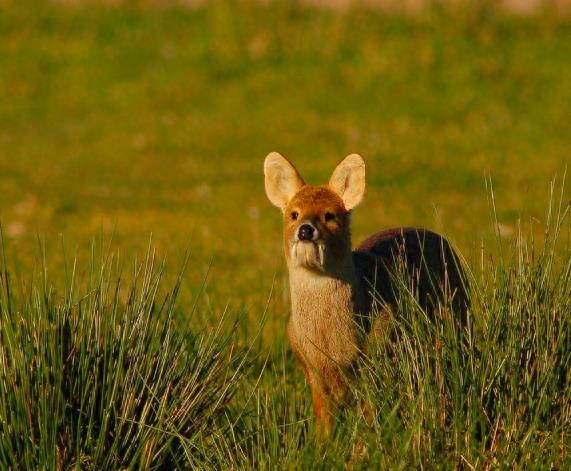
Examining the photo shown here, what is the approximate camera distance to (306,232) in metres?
5.14

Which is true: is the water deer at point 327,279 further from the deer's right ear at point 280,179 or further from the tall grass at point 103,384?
the tall grass at point 103,384

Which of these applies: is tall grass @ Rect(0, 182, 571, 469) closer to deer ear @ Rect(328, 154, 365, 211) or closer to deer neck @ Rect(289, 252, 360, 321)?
deer neck @ Rect(289, 252, 360, 321)

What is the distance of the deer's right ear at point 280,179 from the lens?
5641 millimetres

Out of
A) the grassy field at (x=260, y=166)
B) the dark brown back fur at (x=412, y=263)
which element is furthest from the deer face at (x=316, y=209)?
the grassy field at (x=260, y=166)

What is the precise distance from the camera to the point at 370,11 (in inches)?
779

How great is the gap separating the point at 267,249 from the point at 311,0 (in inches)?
438

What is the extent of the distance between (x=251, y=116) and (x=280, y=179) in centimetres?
1148

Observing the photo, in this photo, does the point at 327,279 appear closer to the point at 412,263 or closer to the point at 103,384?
the point at 412,263

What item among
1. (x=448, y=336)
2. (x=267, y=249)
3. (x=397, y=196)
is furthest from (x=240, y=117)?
(x=448, y=336)

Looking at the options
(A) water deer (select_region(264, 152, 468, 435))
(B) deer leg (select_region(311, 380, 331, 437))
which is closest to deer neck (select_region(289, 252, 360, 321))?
(A) water deer (select_region(264, 152, 468, 435))

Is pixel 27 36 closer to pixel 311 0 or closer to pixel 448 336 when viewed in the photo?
pixel 311 0

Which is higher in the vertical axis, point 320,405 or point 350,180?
point 350,180

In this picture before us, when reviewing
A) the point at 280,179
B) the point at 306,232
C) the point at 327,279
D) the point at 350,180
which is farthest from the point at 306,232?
the point at 280,179

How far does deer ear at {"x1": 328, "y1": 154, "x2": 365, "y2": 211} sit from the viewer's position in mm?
5504
